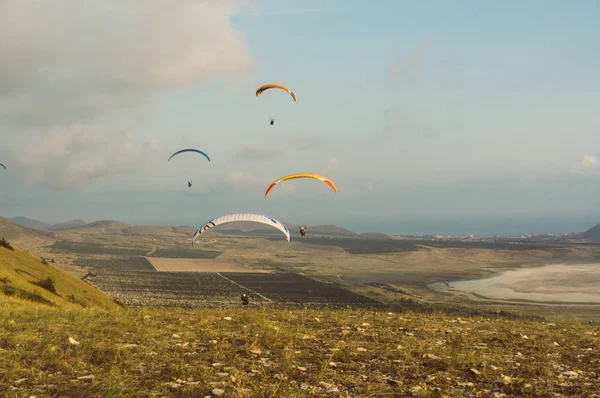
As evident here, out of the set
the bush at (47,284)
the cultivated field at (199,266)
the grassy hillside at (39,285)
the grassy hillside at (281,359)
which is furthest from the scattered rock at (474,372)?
the cultivated field at (199,266)

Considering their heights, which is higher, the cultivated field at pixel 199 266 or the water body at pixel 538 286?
the water body at pixel 538 286

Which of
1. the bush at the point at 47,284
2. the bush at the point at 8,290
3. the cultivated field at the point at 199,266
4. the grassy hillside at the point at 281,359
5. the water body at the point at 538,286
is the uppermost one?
the grassy hillside at the point at 281,359

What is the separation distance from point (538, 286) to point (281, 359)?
358 ft

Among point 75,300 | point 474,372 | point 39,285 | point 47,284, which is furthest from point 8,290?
point 474,372

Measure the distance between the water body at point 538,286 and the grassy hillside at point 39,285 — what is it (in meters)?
71.3

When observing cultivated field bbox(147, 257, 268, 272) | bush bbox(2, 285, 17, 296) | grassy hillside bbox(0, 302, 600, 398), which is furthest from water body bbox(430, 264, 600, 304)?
grassy hillside bbox(0, 302, 600, 398)

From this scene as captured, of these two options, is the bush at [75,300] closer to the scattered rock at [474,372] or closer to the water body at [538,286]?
the scattered rock at [474,372]

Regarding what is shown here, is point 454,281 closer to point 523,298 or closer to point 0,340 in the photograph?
point 523,298

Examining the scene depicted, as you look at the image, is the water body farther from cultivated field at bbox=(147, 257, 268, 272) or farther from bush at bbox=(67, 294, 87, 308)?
bush at bbox=(67, 294, 87, 308)

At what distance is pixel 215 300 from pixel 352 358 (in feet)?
235

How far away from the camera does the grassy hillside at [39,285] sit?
31000 millimetres

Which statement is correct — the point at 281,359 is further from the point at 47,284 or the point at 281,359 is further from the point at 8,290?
the point at 47,284

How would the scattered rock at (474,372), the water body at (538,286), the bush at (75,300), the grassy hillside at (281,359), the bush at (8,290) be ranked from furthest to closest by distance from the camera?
the water body at (538,286)
the bush at (75,300)
the bush at (8,290)
the scattered rock at (474,372)
the grassy hillside at (281,359)

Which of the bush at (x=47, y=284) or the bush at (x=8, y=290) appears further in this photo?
the bush at (x=47, y=284)
